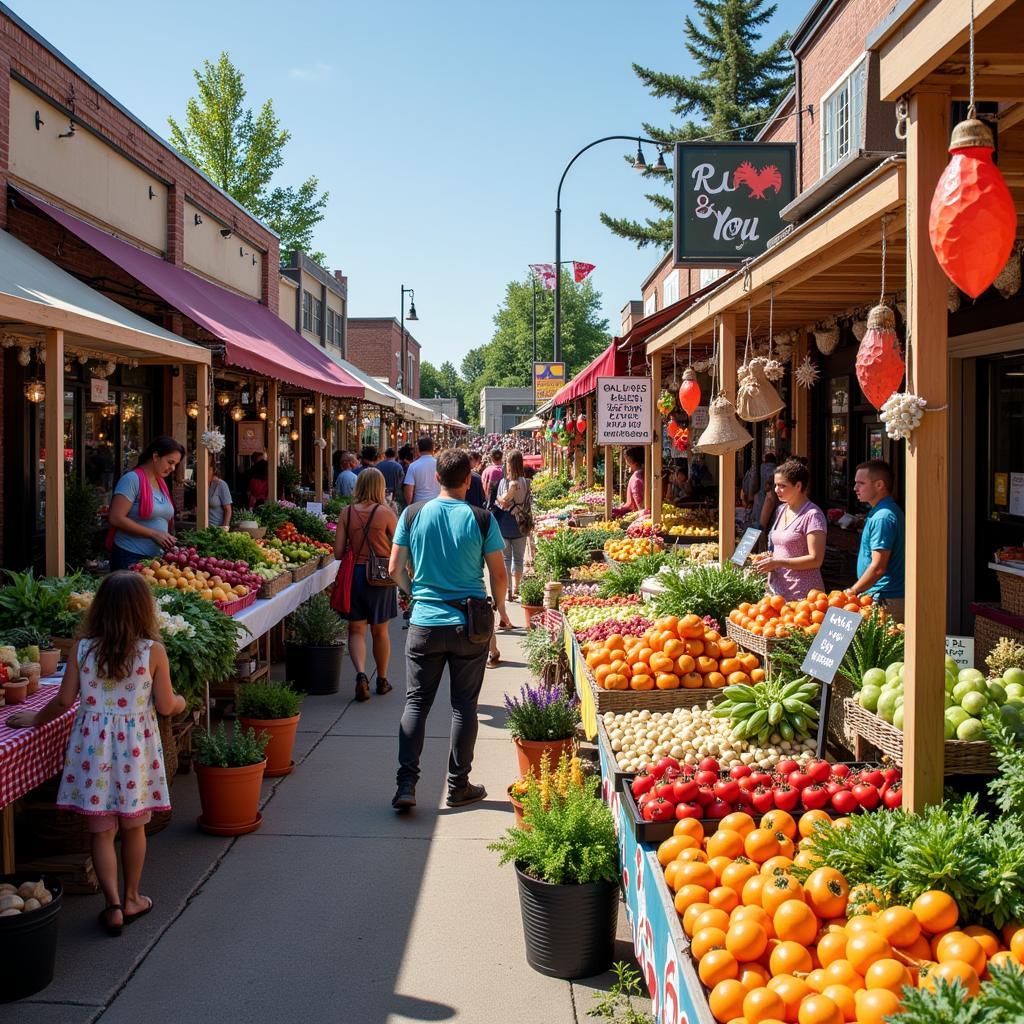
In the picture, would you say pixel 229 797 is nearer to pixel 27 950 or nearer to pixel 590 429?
pixel 27 950

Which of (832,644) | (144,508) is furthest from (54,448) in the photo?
(832,644)

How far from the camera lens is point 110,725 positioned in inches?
174

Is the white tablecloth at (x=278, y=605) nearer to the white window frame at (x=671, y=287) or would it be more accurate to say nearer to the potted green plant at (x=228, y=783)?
the potted green plant at (x=228, y=783)

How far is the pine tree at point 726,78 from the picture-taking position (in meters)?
33.2

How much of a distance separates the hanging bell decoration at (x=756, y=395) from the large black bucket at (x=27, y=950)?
525 centimetres

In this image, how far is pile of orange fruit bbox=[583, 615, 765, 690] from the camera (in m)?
5.51

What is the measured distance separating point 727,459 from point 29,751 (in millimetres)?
5477

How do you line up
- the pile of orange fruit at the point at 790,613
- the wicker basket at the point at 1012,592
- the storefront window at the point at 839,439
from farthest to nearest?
the storefront window at the point at 839,439 → the wicker basket at the point at 1012,592 → the pile of orange fruit at the point at 790,613

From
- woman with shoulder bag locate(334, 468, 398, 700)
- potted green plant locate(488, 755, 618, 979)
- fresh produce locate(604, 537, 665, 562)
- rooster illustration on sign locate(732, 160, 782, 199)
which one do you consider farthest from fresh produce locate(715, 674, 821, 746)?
rooster illustration on sign locate(732, 160, 782, 199)

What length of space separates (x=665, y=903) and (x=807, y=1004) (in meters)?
0.84

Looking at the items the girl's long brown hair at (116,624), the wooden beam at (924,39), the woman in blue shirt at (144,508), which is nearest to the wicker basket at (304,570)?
the woman in blue shirt at (144,508)

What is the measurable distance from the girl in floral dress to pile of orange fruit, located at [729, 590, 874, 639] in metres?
3.22

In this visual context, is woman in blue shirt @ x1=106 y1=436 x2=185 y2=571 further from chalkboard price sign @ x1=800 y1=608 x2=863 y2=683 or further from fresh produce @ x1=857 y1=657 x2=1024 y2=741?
fresh produce @ x1=857 y1=657 x2=1024 y2=741

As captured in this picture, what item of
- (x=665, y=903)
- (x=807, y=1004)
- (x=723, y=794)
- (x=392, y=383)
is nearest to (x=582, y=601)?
(x=723, y=794)
